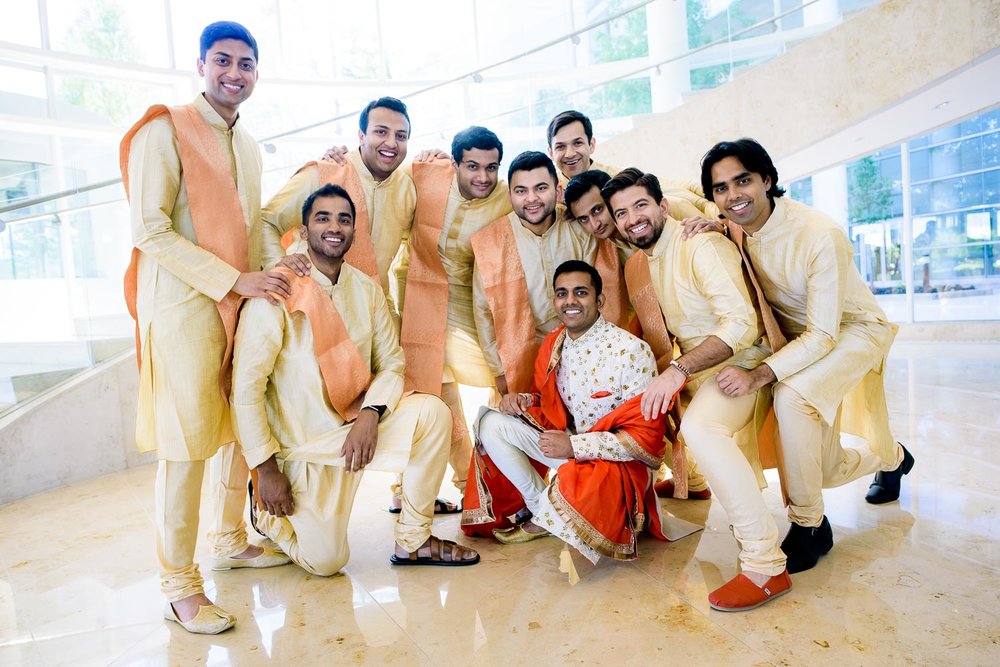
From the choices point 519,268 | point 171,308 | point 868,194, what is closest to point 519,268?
point 519,268

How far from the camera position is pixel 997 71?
453 centimetres

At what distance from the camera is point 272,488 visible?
241cm

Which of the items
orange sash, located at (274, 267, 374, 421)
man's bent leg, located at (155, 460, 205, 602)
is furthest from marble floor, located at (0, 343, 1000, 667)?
orange sash, located at (274, 267, 374, 421)

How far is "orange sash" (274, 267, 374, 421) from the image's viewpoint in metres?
2.46

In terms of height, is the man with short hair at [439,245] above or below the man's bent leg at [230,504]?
above

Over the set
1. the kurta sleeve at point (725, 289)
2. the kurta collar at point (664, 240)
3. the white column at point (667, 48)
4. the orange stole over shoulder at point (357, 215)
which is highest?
the white column at point (667, 48)

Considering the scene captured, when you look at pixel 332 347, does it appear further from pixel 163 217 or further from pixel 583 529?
pixel 583 529

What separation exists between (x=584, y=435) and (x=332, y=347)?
3.22 ft

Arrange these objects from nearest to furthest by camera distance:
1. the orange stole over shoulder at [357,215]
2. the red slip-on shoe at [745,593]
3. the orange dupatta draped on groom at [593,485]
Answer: the red slip-on shoe at [745,593] < the orange dupatta draped on groom at [593,485] < the orange stole over shoulder at [357,215]

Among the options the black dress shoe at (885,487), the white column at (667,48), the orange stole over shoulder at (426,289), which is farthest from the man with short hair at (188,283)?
the white column at (667,48)

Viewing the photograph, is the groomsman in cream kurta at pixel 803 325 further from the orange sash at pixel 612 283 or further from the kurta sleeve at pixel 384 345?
the kurta sleeve at pixel 384 345

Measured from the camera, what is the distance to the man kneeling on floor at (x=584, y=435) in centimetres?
232

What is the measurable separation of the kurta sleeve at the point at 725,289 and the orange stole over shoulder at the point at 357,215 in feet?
4.47

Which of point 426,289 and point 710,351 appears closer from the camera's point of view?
point 710,351
